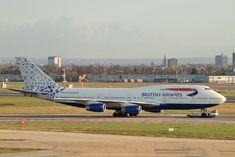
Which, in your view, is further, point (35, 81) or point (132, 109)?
point (35, 81)

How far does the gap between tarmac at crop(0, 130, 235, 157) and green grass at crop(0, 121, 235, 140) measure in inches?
90.3

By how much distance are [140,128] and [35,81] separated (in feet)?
71.6

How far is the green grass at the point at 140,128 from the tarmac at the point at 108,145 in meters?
2.29

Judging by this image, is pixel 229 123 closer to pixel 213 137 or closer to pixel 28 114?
pixel 213 137

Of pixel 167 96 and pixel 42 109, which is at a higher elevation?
pixel 167 96

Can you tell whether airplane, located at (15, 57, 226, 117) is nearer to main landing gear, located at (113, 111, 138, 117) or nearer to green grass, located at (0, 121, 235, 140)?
main landing gear, located at (113, 111, 138, 117)

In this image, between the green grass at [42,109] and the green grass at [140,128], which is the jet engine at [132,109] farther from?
the green grass at [140,128]

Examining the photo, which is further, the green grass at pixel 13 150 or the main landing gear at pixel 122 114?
the main landing gear at pixel 122 114

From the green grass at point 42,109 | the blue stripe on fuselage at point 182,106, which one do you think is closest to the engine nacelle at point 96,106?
the blue stripe on fuselage at point 182,106

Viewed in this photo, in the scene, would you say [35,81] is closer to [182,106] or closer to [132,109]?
[132,109]

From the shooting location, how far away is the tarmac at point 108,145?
33.4 meters

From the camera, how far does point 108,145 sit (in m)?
37.0

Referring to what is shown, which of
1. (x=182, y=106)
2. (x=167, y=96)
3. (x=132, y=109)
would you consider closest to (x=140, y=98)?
(x=132, y=109)

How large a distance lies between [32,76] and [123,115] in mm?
11486
